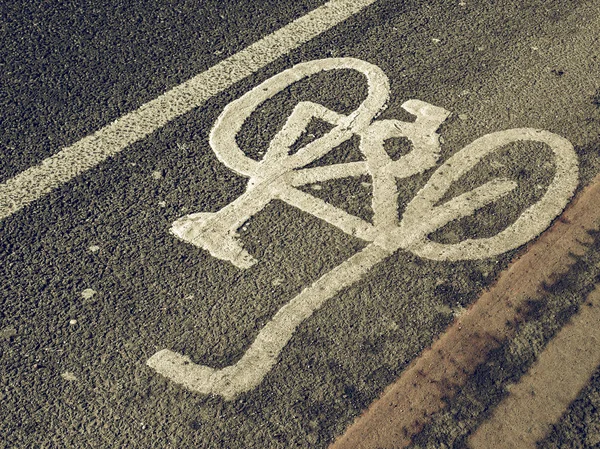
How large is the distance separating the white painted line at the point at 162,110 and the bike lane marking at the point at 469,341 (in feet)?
6.72

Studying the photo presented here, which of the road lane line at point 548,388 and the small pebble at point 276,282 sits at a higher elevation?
the small pebble at point 276,282

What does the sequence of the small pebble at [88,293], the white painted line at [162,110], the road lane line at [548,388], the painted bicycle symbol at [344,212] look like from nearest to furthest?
the road lane line at [548,388]
the painted bicycle symbol at [344,212]
the small pebble at [88,293]
the white painted line at [162,110]

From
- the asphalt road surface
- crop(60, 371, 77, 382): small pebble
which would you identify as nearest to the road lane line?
the asphalt road surface

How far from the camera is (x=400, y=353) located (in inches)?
129

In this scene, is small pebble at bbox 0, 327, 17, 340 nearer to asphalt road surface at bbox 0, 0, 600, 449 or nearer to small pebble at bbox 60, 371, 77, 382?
asphalt road surface at bbox 0, 0, 600, 449

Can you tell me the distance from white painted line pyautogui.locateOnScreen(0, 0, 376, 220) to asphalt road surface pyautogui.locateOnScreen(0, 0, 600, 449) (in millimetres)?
16

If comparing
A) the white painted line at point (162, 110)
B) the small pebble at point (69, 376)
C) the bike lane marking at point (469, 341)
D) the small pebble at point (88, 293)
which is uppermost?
the white painted line at point (162, 110)

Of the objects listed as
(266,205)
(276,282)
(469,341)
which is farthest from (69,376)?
(469,341)

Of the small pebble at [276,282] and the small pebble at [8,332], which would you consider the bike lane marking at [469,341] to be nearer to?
the small pebble at [276,282]

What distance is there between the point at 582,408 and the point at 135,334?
1783 mm

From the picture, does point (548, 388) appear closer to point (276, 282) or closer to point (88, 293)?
point (276, 282)

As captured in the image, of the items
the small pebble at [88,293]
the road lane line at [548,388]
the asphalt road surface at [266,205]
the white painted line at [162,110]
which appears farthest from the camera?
the white painted line at [162,110]

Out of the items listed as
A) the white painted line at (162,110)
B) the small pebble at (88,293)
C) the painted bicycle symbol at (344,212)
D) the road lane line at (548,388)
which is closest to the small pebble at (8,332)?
the small pebble at (88,293)

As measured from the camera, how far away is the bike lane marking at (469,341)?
9.93 ft
